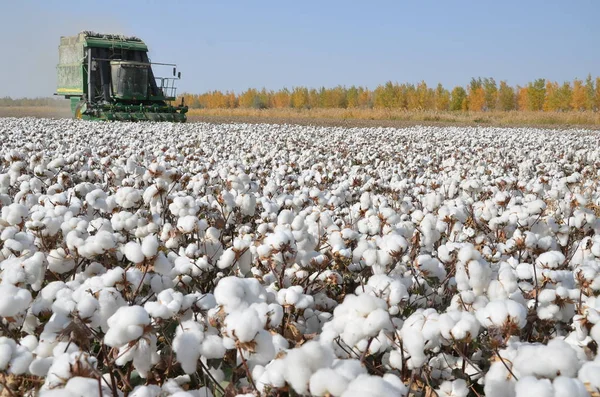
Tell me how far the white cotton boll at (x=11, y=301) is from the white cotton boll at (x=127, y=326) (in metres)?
0.36

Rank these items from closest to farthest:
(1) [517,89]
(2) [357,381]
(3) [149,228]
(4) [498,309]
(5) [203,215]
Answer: (2) [357,381] → (4) [498,309] → (3) [149,228] → (5) [203,215] → (1) [517,89]

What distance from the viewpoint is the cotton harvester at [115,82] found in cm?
2098

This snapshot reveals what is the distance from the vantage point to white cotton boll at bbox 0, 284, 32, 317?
1.60 m

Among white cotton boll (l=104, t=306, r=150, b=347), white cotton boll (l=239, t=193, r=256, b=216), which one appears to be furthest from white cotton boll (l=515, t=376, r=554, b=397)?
white cotton boll (l=239, t=193, r=256, b=216)

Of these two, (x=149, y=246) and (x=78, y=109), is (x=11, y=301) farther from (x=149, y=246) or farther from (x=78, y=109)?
(x=78, y=109)

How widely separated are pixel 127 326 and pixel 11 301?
0.42 meters

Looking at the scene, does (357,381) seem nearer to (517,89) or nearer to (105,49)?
(105,49)

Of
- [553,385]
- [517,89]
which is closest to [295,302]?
[553,385]

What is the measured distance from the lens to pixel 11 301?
161cm

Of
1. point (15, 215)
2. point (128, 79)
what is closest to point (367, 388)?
point (15, 215)

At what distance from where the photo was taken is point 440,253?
2.63 m

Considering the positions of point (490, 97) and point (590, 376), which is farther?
point (490, 97)

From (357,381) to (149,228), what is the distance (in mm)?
2336

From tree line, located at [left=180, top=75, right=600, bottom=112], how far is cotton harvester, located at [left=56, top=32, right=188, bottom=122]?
171 ft
